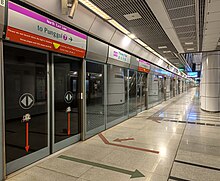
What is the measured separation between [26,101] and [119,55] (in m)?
3.91

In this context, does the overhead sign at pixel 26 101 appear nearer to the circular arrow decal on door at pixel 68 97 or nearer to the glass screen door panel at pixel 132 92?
the circular arrow decal on door at pixel 68 97

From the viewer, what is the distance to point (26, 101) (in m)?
3.16

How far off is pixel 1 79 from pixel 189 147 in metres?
4.03

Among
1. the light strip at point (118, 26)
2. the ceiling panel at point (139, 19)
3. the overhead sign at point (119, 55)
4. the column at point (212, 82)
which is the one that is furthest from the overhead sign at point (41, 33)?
the column at point (212, 82)

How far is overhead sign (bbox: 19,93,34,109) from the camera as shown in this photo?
122 inches

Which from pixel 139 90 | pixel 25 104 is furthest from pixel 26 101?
pixel 139 90

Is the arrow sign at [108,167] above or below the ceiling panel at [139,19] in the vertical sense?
below

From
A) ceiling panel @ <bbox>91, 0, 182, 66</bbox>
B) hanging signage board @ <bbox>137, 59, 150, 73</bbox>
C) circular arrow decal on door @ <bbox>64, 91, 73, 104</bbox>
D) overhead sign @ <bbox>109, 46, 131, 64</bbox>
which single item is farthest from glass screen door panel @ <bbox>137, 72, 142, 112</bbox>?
circular arrow decal on door @ <bbox>64, 91, 73, 104</bbox>

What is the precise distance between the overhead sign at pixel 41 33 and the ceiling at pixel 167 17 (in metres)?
0.91

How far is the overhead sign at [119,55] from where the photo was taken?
18.6ft

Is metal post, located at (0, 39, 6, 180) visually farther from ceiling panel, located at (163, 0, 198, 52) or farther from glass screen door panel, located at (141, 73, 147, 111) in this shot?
glass screen door panel, located at (141, 73, 147, 111)

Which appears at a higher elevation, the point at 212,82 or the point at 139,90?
the point at 212,82

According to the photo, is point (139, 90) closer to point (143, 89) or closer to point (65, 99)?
point (143, 89)

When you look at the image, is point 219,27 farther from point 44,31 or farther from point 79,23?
point 44,31
